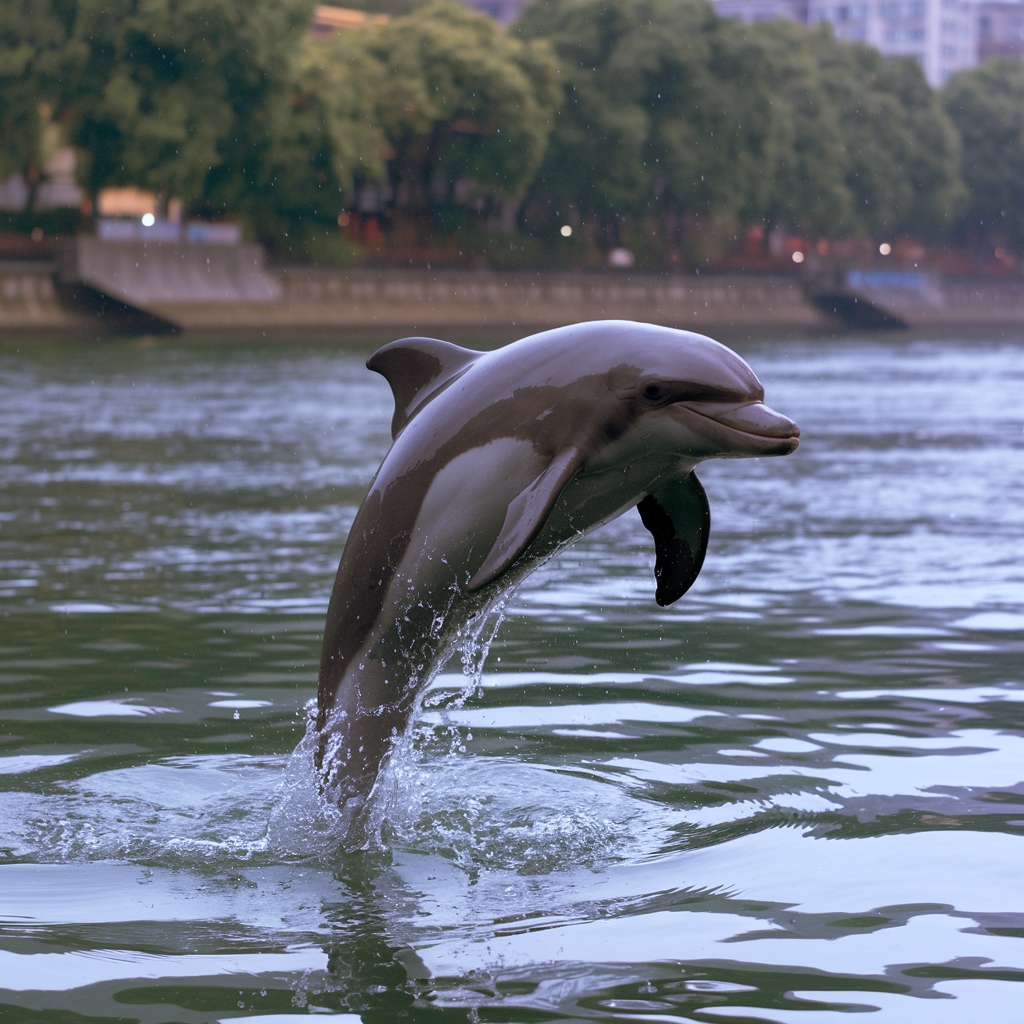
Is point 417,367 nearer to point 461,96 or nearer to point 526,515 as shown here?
point 526,515

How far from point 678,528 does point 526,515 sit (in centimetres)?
91

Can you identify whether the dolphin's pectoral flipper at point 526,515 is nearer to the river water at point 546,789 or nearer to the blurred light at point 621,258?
the river water at point 546,789

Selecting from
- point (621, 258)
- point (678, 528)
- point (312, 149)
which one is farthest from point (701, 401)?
point (621, 258)

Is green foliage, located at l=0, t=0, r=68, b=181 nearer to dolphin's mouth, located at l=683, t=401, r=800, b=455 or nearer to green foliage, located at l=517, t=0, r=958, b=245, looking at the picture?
green foliage, located at l=517, t=0, r=958, b=245

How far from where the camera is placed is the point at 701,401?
675 cm

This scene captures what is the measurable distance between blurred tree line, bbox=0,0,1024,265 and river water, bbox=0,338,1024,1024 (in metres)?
54.9

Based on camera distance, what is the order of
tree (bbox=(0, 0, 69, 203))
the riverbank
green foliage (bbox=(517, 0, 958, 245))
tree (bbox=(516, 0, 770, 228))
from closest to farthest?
the riverbank < tree (bbox=(0, 0, 69, 203)) < tree (bbox=(516, 0, 770, 228)) < green foliage (bbox=(517, 0, 958, 245))

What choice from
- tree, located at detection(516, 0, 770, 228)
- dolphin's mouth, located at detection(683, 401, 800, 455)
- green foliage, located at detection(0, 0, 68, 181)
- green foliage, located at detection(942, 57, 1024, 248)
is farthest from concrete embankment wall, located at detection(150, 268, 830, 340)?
dolphin's mouth, located at detection(683, 401, 800, 455)

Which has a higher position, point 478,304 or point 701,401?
point 701,401

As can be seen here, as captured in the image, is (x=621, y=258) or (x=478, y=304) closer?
(x=478, y=304)

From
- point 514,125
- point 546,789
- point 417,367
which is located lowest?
point 546,789

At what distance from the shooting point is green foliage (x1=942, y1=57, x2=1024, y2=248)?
12900cm

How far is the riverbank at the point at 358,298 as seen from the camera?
68.7 meters

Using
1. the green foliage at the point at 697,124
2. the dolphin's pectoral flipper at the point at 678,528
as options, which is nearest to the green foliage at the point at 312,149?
the green foliage at the point at 697,124
